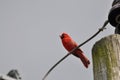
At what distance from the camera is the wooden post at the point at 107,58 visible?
2221 millimetres

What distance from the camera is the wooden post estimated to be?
7.29 feet

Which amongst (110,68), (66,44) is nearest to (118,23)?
(110,68)

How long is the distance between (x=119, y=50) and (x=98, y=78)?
8.8 inches

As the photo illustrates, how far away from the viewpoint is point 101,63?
7.49 ft

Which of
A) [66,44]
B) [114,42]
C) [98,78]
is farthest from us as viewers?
Answer: [66,44]

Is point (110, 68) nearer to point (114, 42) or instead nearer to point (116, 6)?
point (114, 42)

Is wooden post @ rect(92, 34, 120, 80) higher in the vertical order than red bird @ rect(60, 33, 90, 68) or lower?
higher

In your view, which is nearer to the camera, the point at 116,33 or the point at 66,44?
the point at 116,33

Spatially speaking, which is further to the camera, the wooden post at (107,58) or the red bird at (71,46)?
the red bird at (71,46)

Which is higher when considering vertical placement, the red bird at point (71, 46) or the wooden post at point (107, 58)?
the wooden post at point (107, 58)

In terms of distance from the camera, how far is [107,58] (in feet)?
7.60

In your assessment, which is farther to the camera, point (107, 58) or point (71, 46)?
point (71, 46)

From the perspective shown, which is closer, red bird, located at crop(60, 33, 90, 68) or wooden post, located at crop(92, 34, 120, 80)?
wooden post, located at crop(92, 34, 120, 80)

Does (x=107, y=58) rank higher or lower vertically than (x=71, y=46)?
higher
